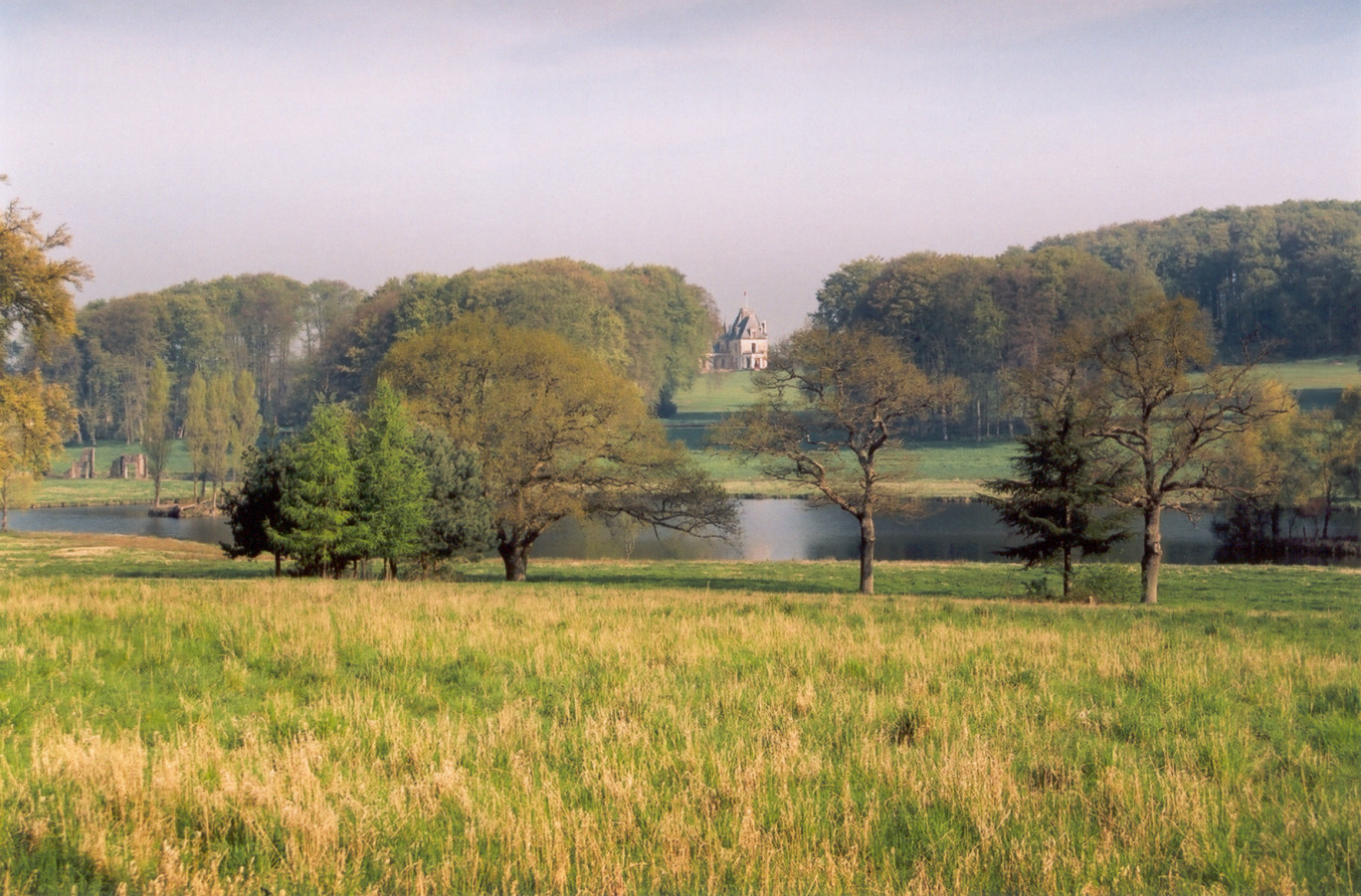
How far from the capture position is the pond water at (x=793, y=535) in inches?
1847

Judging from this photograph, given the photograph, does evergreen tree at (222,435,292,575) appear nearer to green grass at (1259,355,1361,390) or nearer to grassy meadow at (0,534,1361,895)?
grassy meadow at (0,534,1361,895)

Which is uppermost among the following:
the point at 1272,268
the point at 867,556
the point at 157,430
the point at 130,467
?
the point at 1272,268

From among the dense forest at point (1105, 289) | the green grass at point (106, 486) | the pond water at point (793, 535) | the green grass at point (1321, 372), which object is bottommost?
the pond water at point (793, 535)

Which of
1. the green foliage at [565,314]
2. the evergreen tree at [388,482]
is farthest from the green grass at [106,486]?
the evergreen tree at [388,482]

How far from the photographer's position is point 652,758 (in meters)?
6.55

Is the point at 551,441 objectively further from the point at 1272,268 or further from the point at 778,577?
the point at 1272,268

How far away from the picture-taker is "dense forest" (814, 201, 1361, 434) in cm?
9288

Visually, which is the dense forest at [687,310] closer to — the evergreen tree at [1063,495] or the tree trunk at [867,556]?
the tree trunk at [867,556]

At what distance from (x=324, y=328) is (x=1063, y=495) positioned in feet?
379

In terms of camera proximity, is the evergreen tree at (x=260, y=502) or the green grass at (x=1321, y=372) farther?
the green grass at (x=1321, y=372)

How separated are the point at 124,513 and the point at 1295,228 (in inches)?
4815

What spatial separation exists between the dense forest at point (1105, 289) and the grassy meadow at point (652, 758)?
69768 mm

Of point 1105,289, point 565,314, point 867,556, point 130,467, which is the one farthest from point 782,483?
point 130,467

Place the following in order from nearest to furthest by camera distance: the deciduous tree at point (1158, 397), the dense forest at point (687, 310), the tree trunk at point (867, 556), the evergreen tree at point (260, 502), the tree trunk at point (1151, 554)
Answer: the deciduous tree at point (1158, 397), the tree trunk at point (1151, 554), the evergreen tree at point (260, 502), the tree trunk at point (867, 556), the dense forest at point (687, 310)
